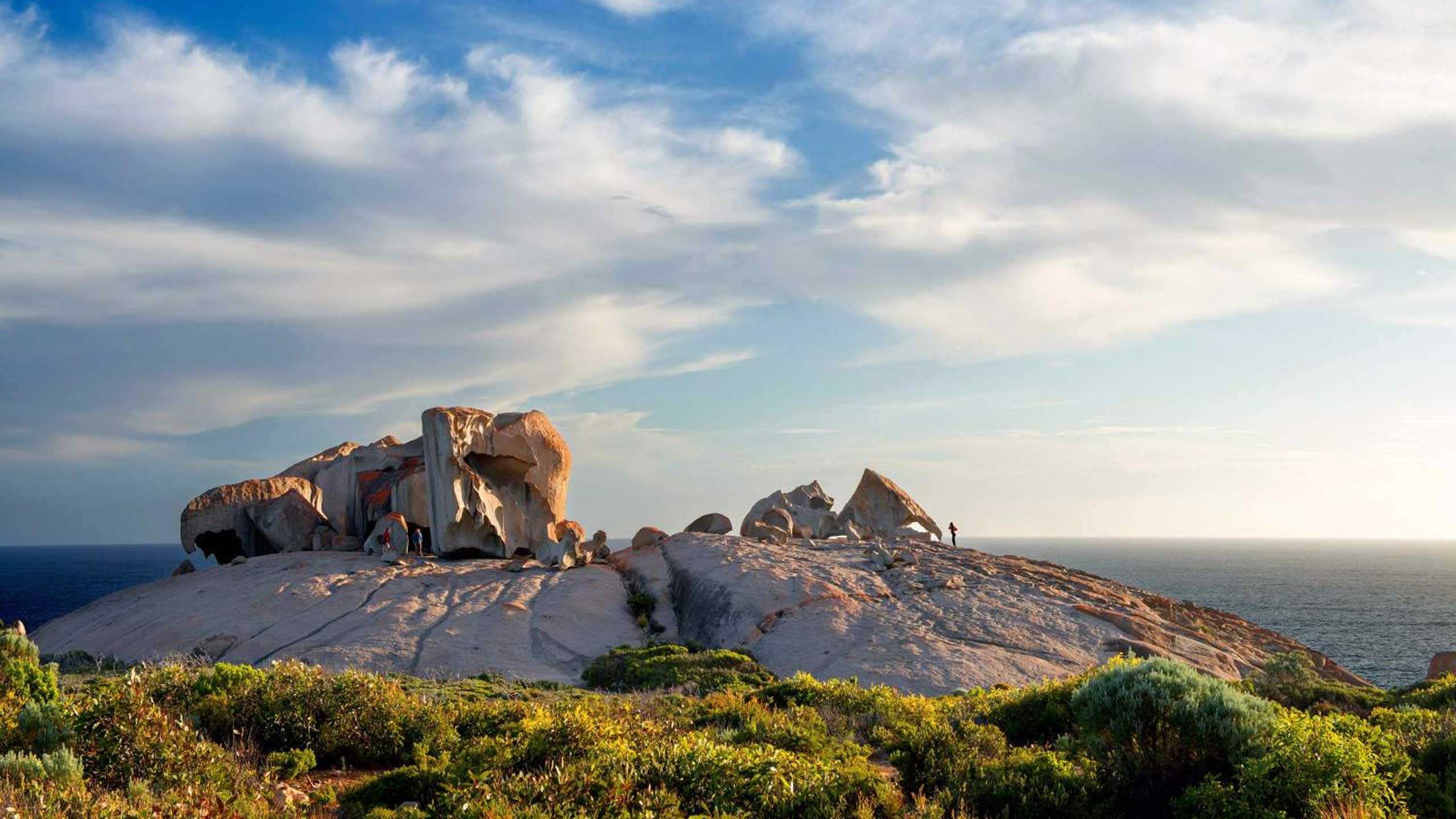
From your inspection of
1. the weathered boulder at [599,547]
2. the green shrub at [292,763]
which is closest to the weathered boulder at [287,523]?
the weathered boulder at [599,547]

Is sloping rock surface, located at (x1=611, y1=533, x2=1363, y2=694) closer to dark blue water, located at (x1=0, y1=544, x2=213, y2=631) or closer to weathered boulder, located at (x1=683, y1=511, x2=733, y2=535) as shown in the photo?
weathered boulder, located at (x1=683, y1=511, x2=733, y2=535)

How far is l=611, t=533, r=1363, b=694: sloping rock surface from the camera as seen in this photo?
74.4 feet

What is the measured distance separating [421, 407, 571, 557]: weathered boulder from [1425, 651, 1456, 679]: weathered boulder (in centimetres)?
3113

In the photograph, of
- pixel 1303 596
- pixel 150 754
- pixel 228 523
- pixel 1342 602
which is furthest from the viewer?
pixel 1303 596

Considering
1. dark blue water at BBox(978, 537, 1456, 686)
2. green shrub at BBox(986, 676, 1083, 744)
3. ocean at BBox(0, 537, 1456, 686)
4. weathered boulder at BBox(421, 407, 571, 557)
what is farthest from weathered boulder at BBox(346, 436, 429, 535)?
dark blue water at BBox(978, 537, 1456, 686)

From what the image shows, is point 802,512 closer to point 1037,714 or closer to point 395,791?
point 1037,714

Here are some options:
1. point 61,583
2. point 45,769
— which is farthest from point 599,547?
point 61,583

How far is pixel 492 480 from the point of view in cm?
3994

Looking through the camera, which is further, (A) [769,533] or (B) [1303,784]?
(A) [769,533]

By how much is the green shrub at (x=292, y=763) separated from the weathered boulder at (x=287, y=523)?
30.0 meters

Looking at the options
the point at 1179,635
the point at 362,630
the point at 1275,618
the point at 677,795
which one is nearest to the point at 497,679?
the point at 362,630

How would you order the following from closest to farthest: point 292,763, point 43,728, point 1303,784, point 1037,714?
point 1303,784 < point 43,728 < point 292,763 < point 1037,714

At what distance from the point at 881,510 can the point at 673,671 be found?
100.0 ft

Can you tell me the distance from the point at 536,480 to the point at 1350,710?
31.3m
